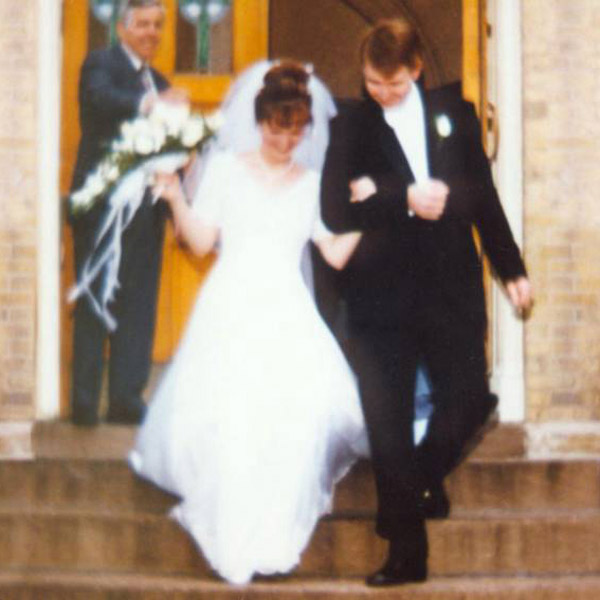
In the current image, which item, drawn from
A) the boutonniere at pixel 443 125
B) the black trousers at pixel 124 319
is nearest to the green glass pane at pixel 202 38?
the black trousers at pixel 124 319

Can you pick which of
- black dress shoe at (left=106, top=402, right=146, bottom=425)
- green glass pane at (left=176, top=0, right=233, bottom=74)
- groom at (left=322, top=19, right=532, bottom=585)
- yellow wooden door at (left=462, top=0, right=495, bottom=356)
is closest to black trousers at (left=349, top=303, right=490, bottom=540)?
groom at (left=322, top=19, right=532, bottom=585)

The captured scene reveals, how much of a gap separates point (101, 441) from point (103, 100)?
4.60ft

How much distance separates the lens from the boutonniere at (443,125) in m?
5.86

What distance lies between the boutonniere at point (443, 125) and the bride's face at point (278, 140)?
548 millimetres

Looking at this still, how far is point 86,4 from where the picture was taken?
7035 millimetres

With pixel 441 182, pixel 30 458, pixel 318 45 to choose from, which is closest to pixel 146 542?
pixel 30 458

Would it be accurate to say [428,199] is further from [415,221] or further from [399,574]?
[399,574]

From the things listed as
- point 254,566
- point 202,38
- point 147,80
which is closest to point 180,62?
point 202,38

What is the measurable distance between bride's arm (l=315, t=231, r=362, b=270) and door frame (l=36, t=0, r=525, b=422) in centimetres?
94

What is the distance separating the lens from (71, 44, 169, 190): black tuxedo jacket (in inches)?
268

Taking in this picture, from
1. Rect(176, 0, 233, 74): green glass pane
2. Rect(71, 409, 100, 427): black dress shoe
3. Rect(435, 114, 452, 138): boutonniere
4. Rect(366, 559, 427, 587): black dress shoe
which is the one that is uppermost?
Rect(176, 0, 233, 74): green glass pane

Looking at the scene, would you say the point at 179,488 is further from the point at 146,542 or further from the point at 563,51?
the point at 563,51

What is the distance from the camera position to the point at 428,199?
18.9 feet

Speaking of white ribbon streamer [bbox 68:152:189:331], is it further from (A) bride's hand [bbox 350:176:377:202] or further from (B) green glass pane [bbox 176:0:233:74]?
(A) bride's hand [bbox 350:176:377:202]
